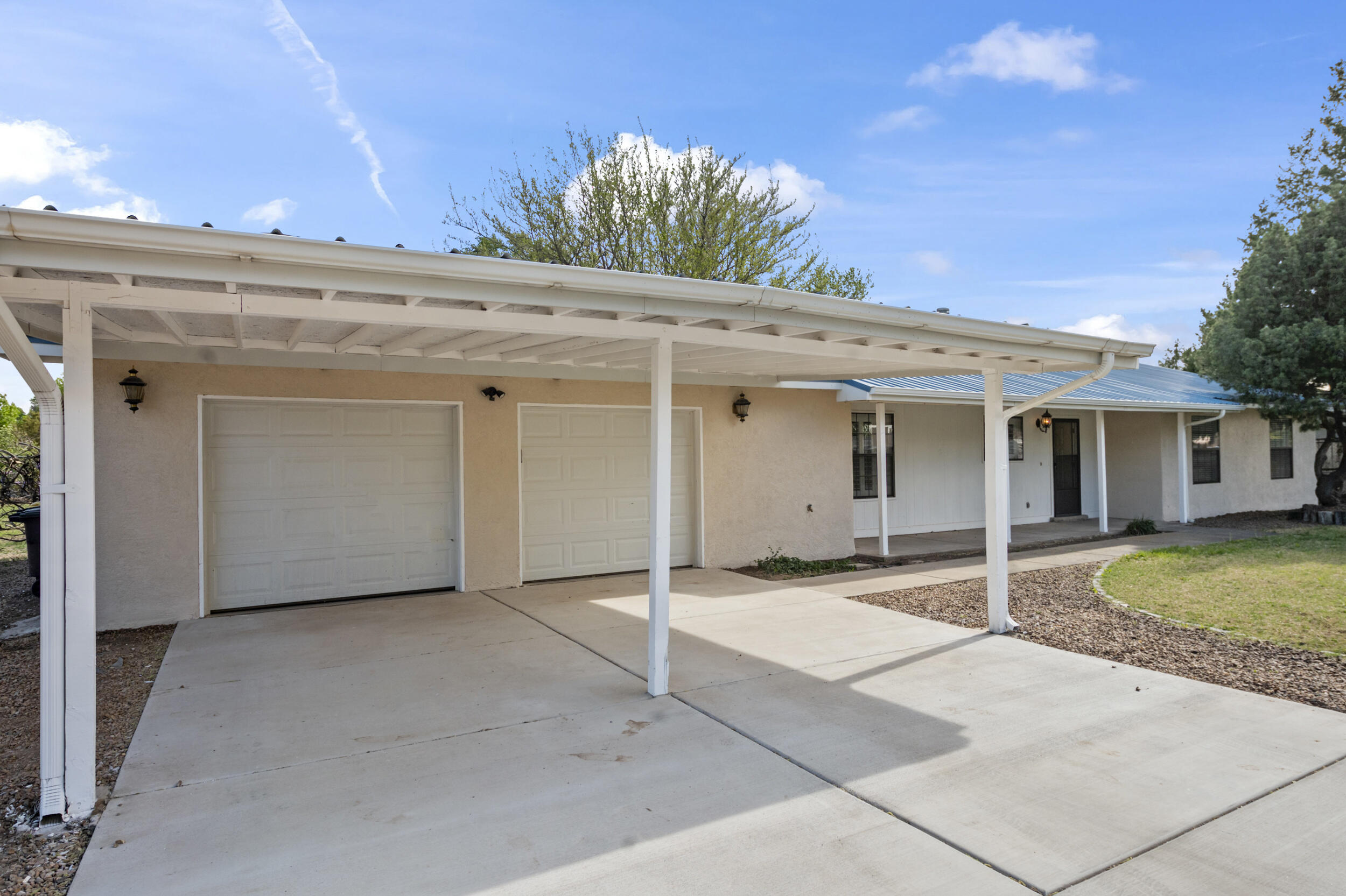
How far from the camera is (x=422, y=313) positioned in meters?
4.24

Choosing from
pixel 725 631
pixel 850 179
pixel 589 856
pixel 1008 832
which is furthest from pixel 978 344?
pixel 850 179

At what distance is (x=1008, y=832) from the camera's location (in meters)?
3.28

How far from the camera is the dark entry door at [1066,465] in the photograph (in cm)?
1544

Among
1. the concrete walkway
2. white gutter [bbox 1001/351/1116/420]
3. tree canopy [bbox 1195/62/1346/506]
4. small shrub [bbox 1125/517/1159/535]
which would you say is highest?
tree canopy [bbox 1195/62/1346/506]

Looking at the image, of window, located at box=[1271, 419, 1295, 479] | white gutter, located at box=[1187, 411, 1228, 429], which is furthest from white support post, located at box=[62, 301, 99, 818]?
window, located at box=[1271, 419, 1295, 479]

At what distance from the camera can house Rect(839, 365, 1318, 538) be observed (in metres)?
13.2

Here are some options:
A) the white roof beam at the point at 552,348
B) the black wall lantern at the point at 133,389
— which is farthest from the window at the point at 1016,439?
the black wall lantern at the point at 133,389

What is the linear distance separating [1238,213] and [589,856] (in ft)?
77.7

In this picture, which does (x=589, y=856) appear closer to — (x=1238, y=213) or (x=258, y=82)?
(x=258, y=82)

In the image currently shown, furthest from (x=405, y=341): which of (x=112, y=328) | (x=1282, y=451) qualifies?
(x=1282, y=451)

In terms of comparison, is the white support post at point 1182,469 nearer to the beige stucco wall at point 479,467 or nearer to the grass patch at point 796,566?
the beige stucco wall at point 479,467

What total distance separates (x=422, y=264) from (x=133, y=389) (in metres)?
4.65

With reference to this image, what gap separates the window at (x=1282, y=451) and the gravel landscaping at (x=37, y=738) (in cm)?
2014

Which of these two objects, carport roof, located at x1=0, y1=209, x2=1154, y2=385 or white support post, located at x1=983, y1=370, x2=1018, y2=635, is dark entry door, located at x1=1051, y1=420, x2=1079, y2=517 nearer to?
carport roof, located at x1=0, y1=209, x2=1154, y2=385
